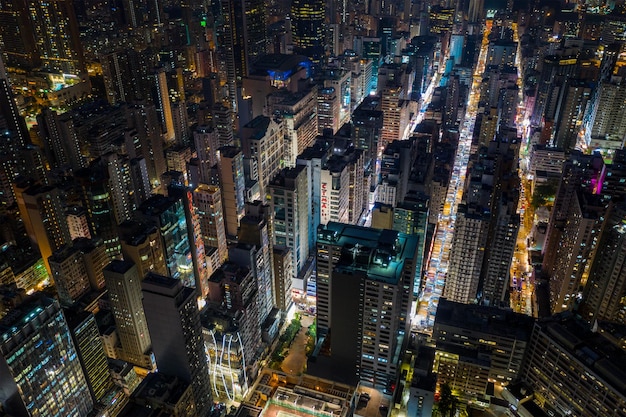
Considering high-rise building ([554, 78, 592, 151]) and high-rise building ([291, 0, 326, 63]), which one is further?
high-rise building ([291, 0, 326, 63])

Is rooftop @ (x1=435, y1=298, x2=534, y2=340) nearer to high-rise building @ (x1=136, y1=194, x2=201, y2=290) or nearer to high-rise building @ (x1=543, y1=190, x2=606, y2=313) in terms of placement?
high-rise building @ (x1=543, y1=190, x2=606, y2=313)

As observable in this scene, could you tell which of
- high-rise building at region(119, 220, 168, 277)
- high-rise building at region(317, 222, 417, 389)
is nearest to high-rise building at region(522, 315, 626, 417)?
high-rise building at region(317, 222, 417, 389)

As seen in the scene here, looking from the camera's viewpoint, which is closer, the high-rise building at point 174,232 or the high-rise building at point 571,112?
the high-rise building at point 174,232

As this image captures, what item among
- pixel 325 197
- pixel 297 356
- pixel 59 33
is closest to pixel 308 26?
pixel 59 33

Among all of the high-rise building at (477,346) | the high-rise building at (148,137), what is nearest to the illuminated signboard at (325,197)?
the high-rise building at (477,346)

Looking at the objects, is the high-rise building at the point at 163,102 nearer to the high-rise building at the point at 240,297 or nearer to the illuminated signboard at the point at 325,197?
the illuminated signboard at the point at 325,197

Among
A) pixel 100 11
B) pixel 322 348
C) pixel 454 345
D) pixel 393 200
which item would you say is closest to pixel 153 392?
pixel 322 348
